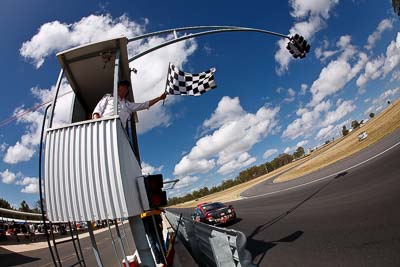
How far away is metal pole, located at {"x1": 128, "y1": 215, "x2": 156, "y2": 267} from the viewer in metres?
3.65

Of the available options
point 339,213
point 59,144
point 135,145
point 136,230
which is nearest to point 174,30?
point 135,145

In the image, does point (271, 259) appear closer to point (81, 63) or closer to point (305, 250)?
point (305, 250)

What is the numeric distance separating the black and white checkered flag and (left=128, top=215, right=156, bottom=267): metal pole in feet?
9.50

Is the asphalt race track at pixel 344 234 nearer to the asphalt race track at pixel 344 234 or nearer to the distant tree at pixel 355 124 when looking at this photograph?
the asphalt race track at pixel 344 234

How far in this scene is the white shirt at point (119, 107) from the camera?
3889mm

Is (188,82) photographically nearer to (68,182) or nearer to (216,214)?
(68,182)

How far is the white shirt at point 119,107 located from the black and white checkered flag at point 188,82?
1.60 meters

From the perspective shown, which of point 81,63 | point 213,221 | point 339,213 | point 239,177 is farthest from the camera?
point 239,177

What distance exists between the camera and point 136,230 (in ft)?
12.0

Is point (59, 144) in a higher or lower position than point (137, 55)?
lower

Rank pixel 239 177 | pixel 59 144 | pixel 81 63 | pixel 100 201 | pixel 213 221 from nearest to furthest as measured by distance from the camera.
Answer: pixel 100 201 → pixel 59 144 → pixel 81 63 → pixel 213 221 → pixel 239 177

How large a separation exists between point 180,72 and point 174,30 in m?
1.48

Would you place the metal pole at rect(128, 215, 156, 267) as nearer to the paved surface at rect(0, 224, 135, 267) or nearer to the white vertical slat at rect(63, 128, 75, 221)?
the white vertical slat at rect(63, 128, 75, 221)

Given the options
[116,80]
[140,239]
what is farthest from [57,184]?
[116,80]
